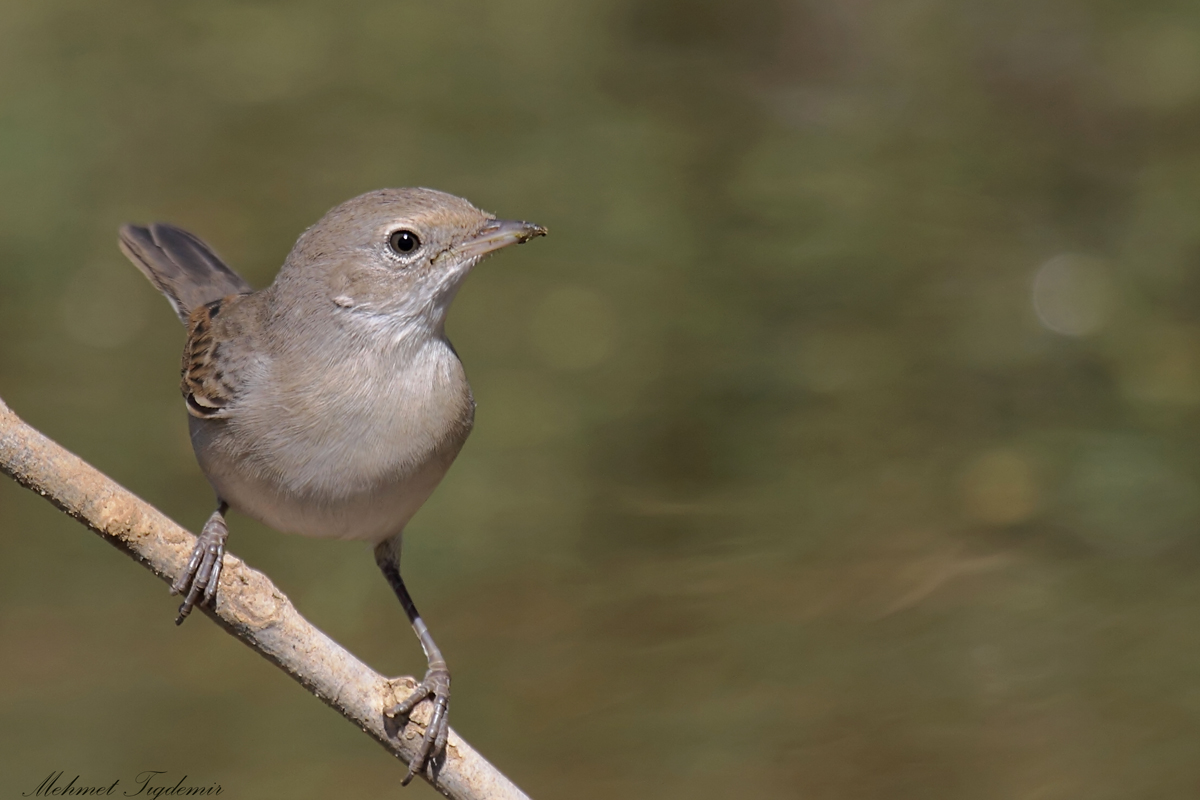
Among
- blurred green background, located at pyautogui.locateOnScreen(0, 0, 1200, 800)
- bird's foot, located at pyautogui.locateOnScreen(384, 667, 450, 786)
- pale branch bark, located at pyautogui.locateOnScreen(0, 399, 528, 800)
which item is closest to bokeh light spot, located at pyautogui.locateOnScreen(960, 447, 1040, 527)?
blurred green background, located at pyautogui.locateOnScreen(0, 0, 1200, 800)

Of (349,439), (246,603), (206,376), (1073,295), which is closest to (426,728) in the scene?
(246,603)

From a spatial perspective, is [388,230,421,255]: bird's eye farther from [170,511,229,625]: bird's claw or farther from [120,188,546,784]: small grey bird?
[170,511,229,625]: bird's claw

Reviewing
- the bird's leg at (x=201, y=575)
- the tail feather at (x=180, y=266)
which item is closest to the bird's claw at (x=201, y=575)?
the bird's leg at (x=201, y=575)

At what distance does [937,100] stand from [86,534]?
25.3 ft

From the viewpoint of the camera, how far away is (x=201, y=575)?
4160 mm

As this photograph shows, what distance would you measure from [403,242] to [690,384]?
510 centimetres

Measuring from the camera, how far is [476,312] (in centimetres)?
1017

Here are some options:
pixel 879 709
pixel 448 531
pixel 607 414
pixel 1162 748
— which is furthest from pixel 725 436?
Result: pixel 1162 748

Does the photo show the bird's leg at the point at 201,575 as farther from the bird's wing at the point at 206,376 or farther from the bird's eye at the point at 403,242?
the bird's eye at the point at 403,242

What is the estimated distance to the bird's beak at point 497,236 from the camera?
4.37 metres

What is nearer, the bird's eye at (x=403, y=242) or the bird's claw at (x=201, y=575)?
the bird's claw at (x=201, y=575)

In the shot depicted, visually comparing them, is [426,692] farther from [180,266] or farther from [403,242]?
[180,266]

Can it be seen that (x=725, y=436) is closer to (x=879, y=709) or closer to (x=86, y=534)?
(x=879, y=709)

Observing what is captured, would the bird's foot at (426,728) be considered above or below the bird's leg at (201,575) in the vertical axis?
below
